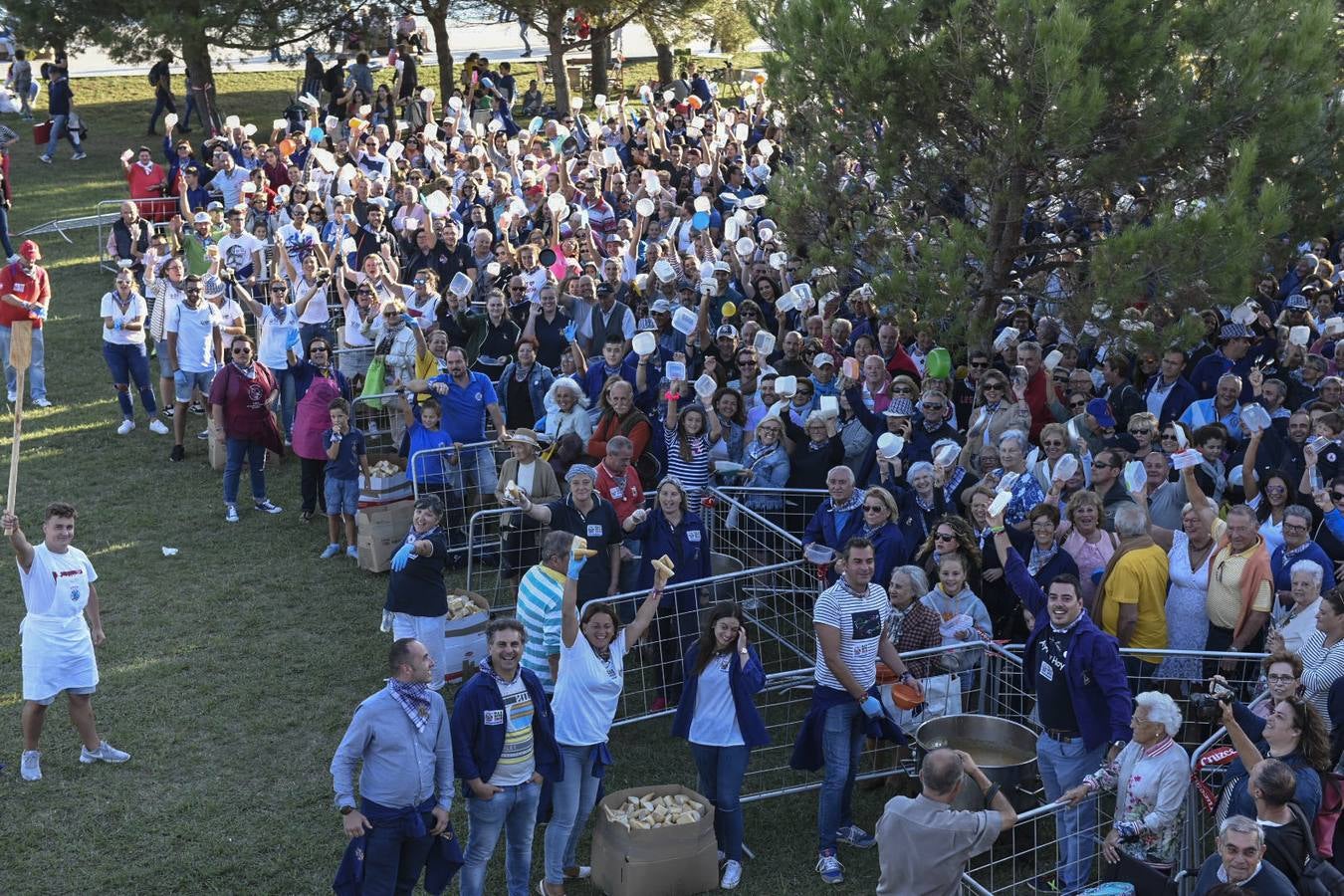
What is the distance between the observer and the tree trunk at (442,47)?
28.8 m

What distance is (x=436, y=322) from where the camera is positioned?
1440 cm

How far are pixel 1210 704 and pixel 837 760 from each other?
201cm

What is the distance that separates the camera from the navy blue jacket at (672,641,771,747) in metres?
8.20

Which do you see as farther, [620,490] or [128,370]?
[128,370]

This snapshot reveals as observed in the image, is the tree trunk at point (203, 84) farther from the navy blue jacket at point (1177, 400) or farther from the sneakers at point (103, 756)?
the navy blue jacket at point (1177, 400)

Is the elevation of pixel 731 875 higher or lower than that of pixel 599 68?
lower

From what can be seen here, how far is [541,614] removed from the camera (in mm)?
8742

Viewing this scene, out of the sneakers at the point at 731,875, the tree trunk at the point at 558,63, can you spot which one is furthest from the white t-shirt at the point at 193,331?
the tree trunk at the point at 558,63

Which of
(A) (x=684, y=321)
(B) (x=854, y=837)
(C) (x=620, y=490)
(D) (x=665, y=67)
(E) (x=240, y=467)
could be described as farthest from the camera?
(D) (x=665, y=67)

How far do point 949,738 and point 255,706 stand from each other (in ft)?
16.0

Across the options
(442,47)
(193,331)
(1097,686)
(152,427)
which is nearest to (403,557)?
(1097,686)

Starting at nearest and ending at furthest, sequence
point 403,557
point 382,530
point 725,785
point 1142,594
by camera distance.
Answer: point 725,785, point 1142,594, point 403,557, point 382,530

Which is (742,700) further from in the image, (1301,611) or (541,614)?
(1301,611)

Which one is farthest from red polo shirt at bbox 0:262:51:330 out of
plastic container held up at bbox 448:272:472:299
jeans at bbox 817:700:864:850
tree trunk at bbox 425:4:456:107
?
tree trunk at bbox 425:4:456:107
